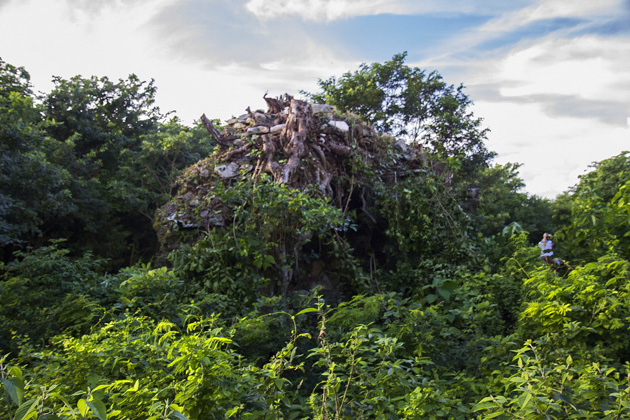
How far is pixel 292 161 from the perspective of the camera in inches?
262

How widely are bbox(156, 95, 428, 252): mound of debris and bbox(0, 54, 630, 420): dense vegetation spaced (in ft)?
0.26

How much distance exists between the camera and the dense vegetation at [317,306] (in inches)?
86.4

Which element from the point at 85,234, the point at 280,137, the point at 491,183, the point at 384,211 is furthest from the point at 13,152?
the point at 491,183

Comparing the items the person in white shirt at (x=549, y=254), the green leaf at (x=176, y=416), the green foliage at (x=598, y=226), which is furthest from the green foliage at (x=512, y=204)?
the green leaf at (x=176, y=416)

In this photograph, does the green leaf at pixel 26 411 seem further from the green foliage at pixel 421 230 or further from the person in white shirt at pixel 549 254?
the green foliage at pixel 421 230

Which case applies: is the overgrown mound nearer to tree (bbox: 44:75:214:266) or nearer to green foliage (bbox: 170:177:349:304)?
green foliage (bbox: 170:177:349:304)

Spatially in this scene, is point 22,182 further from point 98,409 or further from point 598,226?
point 598,226

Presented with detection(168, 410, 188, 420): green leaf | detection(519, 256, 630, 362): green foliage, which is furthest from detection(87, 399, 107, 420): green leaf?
detection(519, 256, 630, 362): green foliage

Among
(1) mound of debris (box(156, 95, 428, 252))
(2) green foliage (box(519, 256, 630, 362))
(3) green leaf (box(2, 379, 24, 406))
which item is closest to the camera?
(3) green leaf (box(2, 379, 24, 406))

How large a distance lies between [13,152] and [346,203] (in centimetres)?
653

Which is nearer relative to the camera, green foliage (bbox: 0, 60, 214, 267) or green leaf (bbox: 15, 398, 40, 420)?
green leaf (bbox: 15, 398, 40, 420)

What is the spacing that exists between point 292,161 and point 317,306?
2.77 m

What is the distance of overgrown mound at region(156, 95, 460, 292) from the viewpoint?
5.43 meters

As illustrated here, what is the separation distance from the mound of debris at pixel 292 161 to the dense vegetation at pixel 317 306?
3.1 inches
